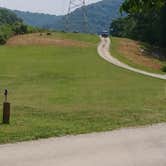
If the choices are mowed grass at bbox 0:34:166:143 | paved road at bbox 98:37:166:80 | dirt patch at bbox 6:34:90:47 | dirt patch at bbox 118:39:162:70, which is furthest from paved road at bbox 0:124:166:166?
dirt patch at bbox 6:34:90:47

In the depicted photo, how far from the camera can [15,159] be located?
1059 centimetres

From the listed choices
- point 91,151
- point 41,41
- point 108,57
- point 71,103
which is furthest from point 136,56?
point 91,151

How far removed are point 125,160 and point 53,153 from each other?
58.8 inches

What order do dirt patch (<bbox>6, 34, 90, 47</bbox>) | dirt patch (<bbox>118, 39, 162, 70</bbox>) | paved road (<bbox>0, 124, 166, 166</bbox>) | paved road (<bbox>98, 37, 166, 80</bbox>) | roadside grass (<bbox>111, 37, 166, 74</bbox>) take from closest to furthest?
1. paved road (<bbox>0, 124, 166, 166</bbox>)
2. paved road (<bbox>98, 37, 166, 80</bbox>)
3. roadside grass (<bbox>111, 37, 166, 74</bbox>)
4. dirt patch (<bbox>118, 39, 162, 70</bbox>)
5. dirt patch (<bbox>6, 34, 90, 47</bbox>)

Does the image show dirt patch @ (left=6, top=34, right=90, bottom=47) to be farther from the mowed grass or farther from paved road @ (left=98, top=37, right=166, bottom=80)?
the mowed grass

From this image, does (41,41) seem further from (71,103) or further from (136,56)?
(71,103)

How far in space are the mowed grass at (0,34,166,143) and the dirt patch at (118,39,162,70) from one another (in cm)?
1123

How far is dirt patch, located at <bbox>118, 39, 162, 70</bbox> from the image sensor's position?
2370 inches

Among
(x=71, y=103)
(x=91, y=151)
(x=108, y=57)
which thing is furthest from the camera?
(x=108, y=57)

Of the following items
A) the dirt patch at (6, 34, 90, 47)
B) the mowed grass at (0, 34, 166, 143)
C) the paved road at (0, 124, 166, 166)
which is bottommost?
the dirt patch at (6, 34, 90, 47)

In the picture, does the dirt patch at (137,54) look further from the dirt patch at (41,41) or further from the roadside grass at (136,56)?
the dirt patch at (41,41)

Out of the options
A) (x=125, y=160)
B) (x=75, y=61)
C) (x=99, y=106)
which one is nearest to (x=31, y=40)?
(x=75, y=61)

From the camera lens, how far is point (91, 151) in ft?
38.0

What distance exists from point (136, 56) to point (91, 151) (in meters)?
54.7
